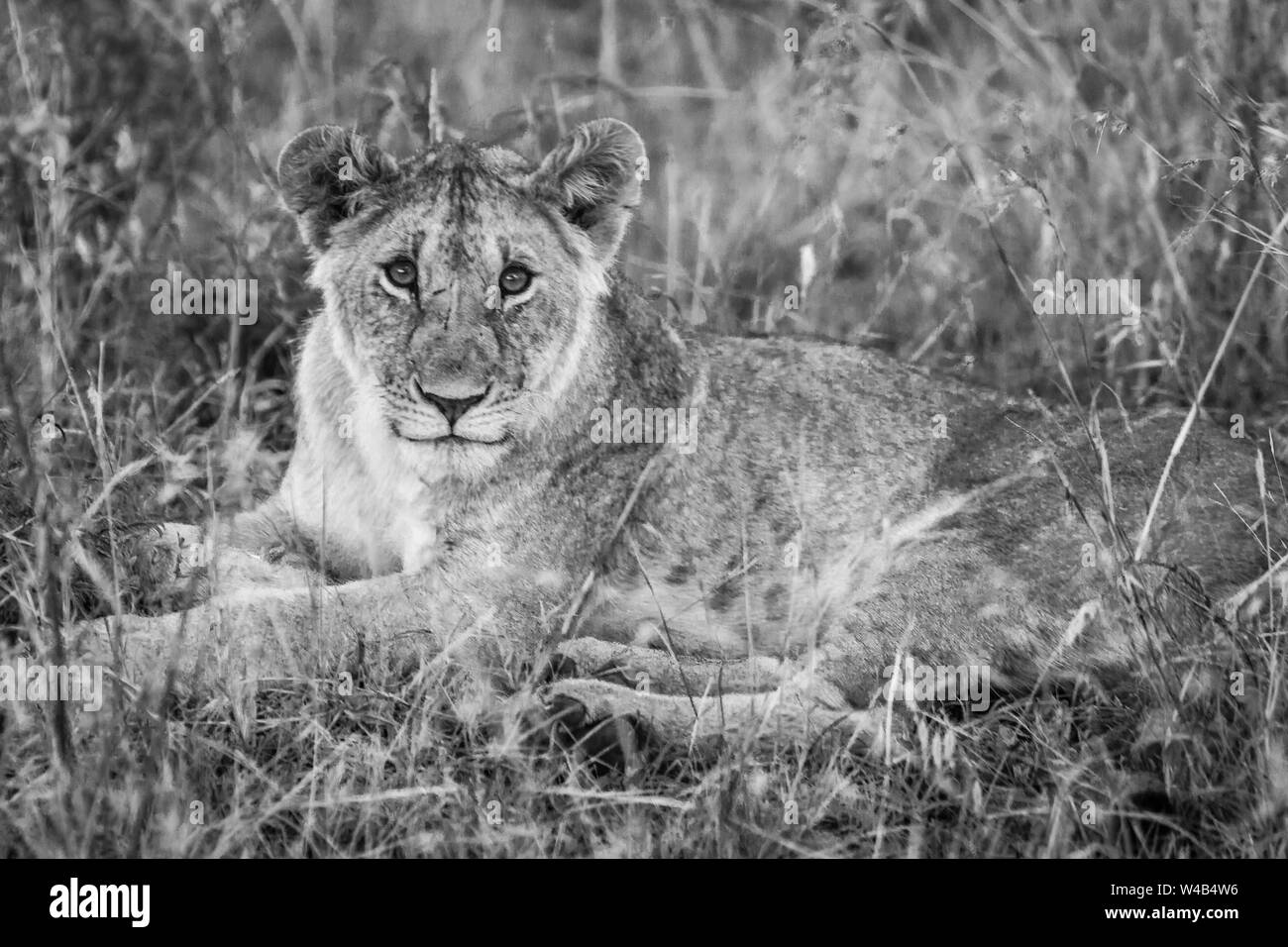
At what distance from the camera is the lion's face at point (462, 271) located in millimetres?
5285

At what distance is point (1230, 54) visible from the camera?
25.0ft

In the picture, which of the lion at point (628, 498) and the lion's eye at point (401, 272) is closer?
the lion at point (628, 498)

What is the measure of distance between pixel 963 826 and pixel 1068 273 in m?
3.66

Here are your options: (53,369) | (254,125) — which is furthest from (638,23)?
(53,369)

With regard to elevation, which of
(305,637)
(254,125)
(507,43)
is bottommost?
(305,637)

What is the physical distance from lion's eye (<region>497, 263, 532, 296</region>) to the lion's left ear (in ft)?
1.00

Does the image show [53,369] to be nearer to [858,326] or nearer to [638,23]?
[858,326]
